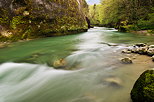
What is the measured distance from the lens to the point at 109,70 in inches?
181

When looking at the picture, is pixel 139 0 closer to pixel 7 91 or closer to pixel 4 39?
pixel 4 39

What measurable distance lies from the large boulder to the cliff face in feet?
38.7

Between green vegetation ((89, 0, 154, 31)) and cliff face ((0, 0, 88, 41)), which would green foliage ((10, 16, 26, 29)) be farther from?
green vegetation ((89, 0, 154, 31))

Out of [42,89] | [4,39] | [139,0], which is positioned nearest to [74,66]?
[42,89]

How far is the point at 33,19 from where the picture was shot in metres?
14.1

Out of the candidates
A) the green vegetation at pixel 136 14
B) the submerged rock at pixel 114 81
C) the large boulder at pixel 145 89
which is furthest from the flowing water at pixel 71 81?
the green vegetation at pixel 136 14

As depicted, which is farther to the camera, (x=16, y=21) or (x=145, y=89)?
(x=16, y=21)

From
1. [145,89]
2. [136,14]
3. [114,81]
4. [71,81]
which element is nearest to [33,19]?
[71,81]

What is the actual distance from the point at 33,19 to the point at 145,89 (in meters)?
13.6

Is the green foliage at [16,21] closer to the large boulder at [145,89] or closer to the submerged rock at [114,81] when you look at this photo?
the submerged rock at [114,81]

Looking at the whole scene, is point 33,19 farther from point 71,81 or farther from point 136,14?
point 136,14

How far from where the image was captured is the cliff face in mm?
12469

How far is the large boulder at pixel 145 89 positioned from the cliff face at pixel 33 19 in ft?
38.7

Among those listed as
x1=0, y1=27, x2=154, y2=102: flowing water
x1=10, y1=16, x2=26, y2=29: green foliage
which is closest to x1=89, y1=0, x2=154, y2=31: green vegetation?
x1=0, y1=27, x2=154, y2=102: flowing water
